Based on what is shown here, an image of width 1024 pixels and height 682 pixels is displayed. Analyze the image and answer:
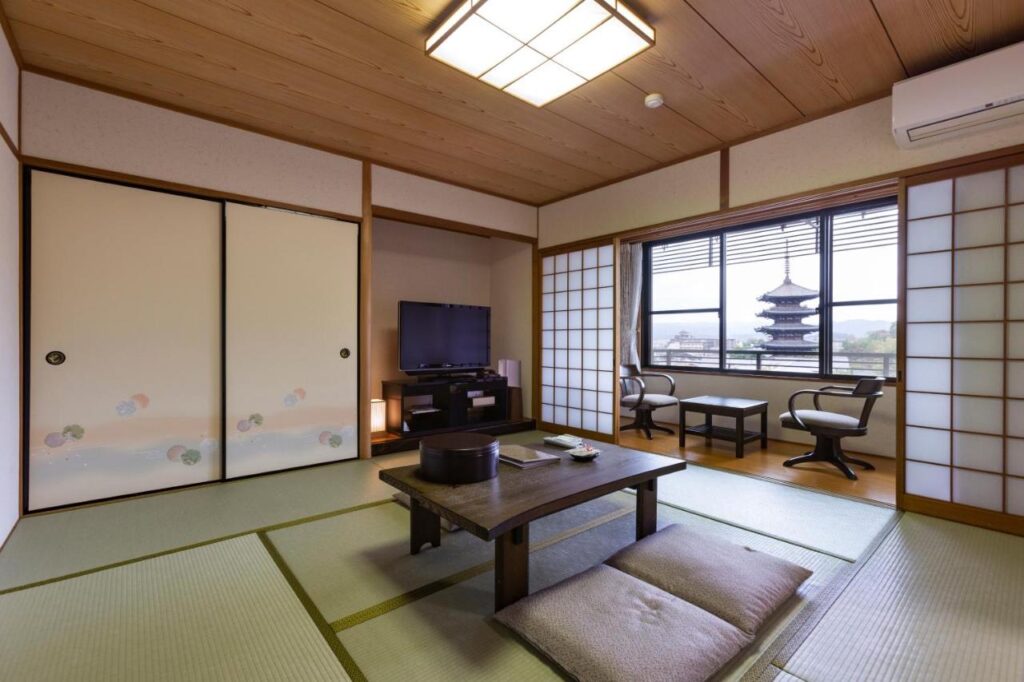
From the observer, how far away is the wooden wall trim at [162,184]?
2592mm

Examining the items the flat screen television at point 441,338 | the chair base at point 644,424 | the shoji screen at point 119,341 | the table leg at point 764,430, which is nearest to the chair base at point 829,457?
the table leg at point 764,430

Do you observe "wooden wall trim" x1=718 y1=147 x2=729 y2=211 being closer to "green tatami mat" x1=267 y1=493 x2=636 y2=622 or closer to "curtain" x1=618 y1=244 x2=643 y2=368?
"curtain" x1=618 y1=244 x2=643 y2=368

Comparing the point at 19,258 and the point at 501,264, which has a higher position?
the point at 501,264

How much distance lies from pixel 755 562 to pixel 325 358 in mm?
3139

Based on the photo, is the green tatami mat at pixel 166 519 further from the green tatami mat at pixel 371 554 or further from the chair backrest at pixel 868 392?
the chair backrest at pixel 868 392

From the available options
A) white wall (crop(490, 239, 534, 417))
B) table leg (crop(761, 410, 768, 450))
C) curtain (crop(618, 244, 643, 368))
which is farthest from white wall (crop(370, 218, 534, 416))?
table leg (crop(761, 410, 768, 450))

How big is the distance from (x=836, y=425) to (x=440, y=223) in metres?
3.71

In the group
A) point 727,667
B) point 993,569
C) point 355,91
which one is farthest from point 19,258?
point 993,569

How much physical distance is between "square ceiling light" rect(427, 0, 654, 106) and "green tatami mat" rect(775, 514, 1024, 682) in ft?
8.26

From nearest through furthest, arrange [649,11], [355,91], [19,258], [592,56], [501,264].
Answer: [649,11], [592,56], [19,258], [355,91], [501,264]

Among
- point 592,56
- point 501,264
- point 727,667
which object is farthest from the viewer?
point 501,264

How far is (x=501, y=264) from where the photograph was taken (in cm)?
577

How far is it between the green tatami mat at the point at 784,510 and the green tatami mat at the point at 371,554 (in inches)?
21.6

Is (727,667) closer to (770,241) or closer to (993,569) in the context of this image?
(993,569)
